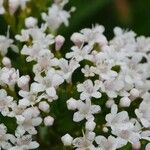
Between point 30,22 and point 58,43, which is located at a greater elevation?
point 30,22

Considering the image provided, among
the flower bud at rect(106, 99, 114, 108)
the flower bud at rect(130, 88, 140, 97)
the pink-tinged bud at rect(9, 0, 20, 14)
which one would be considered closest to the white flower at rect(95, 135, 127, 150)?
the flower bud at rect(106, 99, 114, 108)

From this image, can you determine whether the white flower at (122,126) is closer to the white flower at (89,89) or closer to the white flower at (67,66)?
the white flower at (89,89)

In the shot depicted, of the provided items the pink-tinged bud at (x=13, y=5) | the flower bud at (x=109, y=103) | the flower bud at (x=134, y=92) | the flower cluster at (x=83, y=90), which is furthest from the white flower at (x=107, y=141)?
the pink-tinged bud at (x=13, y=5)

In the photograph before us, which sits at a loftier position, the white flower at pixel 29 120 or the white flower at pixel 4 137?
the white flower at pixel 29 120

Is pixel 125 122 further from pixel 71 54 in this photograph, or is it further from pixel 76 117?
pixel 71 54

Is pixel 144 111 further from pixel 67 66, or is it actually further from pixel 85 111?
pixel 67 66

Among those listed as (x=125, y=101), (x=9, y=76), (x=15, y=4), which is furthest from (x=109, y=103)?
(x=15, y=4)

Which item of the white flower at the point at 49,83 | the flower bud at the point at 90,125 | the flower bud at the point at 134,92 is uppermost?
the white flower at the point at 49,83

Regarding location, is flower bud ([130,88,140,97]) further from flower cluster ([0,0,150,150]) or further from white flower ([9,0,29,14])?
white flower ([9,0,29,14])
